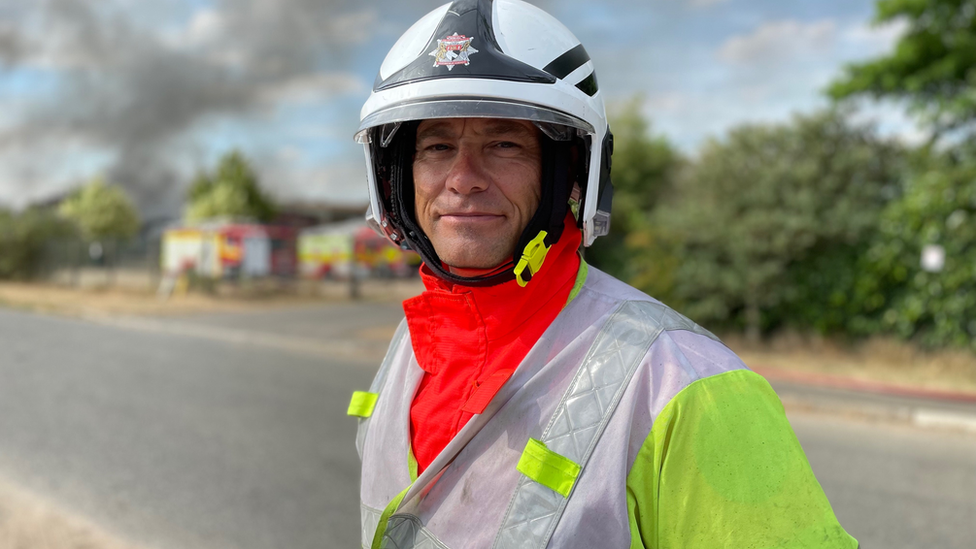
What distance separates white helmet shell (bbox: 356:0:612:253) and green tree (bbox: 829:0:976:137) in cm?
898

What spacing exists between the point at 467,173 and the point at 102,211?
51.9 metres

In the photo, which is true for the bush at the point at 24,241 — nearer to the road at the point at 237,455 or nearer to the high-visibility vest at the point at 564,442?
the road at the point at 237,455

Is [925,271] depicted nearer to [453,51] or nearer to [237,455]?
[237,455]

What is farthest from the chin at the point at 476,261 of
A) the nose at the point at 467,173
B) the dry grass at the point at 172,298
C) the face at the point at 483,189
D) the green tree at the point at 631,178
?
the dry grass at the point at 172,298

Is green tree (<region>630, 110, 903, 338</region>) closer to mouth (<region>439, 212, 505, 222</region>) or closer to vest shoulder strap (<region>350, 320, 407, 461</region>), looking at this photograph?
Result: vest shoulder strap (<region>350, 320, 407, 461</region>)

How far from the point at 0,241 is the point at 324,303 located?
14.0m

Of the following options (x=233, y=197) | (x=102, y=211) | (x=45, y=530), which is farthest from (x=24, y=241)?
(x=45, y=530)

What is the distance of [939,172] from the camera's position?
8.55m

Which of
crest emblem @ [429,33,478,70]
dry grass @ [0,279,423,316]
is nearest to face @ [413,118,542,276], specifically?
crest emblem @ [429,33,478,70]

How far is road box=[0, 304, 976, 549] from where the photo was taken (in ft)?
13.2

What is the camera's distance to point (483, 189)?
134 centimetres

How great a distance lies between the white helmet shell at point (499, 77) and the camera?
1.29 metres

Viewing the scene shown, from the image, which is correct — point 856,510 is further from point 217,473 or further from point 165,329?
point 165,329

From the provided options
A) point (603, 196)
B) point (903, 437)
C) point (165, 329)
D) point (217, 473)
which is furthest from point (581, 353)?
point (165, 329)
